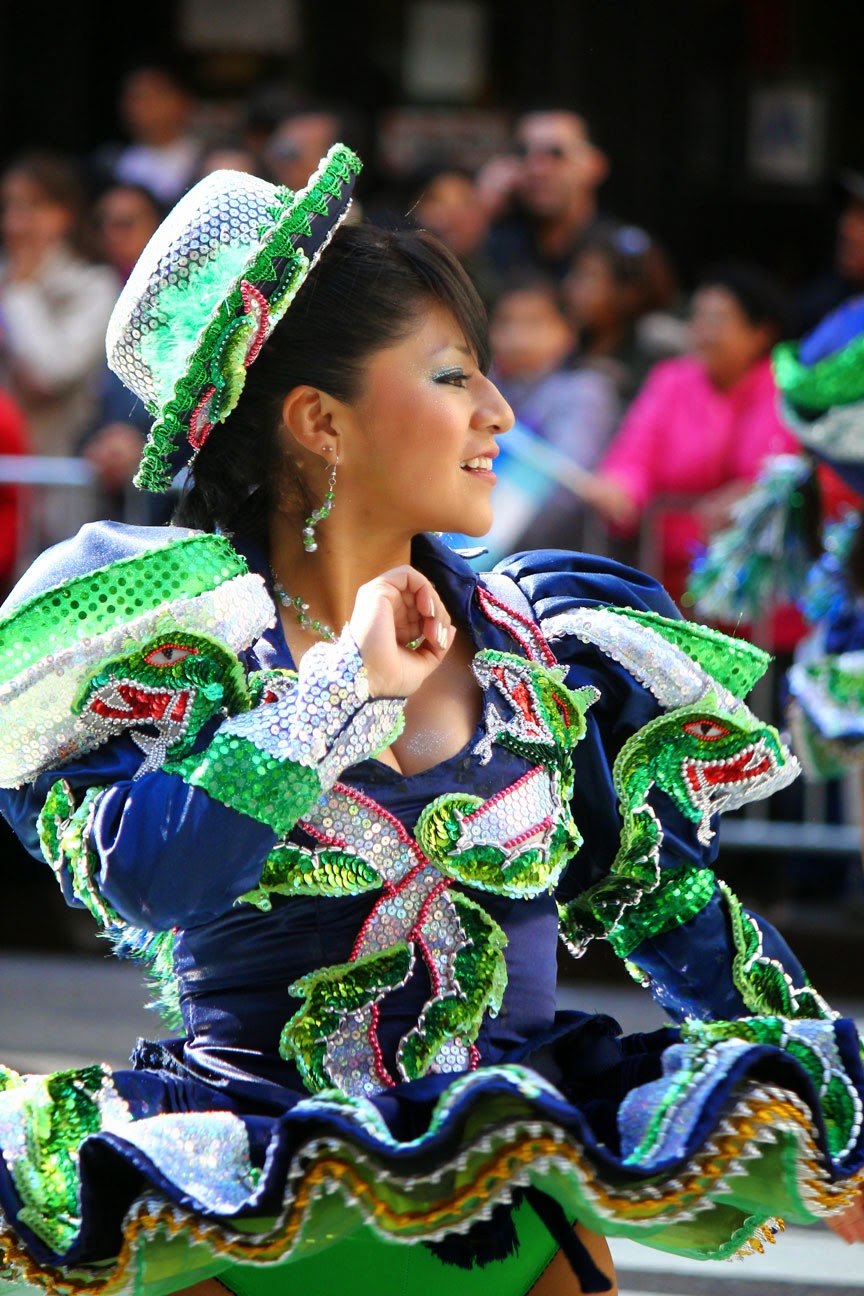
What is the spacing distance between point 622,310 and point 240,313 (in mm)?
4432

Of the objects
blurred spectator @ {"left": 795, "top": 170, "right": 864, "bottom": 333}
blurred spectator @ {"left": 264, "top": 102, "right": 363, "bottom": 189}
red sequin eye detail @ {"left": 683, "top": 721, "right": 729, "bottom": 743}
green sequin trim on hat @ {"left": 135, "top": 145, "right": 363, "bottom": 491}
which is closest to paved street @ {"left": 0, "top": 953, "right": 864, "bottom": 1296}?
red sequin eye detail @ {"left": 683, "top": 721, "right": 729, "bottom": 743}

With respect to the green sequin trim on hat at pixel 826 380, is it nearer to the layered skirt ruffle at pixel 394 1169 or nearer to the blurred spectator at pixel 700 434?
the blurred spectator at pixel 700 434

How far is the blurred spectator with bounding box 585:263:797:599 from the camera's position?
20.5 ft

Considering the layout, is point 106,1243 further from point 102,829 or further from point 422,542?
point 422,542

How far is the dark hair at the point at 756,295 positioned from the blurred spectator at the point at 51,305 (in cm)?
198

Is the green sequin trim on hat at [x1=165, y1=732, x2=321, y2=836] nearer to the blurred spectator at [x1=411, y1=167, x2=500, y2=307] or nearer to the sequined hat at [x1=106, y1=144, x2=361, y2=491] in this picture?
the sequined hat at [x1=106, y1=144, x2=361, y2=491]

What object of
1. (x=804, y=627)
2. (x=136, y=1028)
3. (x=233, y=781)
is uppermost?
(x=233, y=781)

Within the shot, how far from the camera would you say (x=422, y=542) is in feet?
8.64

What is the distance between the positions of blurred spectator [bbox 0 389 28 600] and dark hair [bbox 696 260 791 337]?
2.14 meters

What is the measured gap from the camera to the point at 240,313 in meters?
2.40

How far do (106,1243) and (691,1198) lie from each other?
559mm

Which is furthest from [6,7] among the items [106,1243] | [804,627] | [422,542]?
[106,1243]

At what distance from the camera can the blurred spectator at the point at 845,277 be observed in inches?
270

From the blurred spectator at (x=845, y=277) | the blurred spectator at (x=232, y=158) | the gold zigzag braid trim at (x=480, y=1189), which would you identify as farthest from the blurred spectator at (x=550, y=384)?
the gold zigzag braid trim at (x=480, y=1189)
